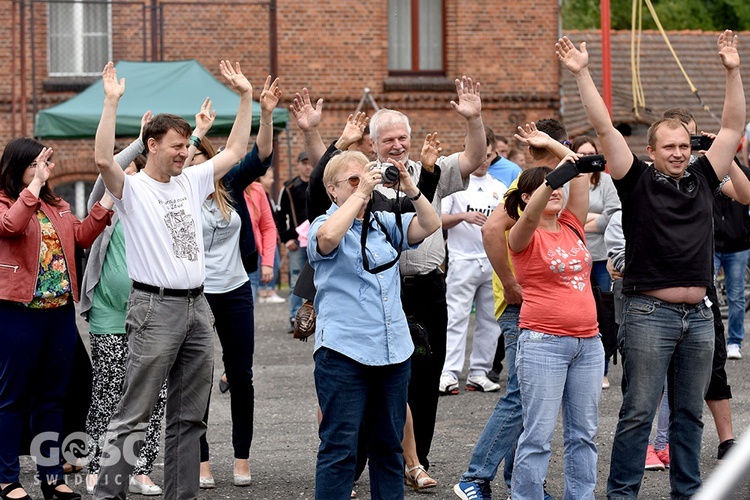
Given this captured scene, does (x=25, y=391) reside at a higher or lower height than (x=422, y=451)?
higher

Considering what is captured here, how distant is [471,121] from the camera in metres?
6.50

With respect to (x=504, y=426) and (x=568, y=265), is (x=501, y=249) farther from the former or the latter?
(x=504, y=426)

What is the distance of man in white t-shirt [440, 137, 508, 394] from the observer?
10.3 meters

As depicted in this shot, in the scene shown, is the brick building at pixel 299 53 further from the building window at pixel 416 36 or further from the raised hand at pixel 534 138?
the raised hand at pixel 534 138

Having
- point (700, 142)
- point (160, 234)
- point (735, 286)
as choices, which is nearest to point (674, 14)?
point (735, 286)

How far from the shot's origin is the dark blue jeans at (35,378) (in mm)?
6695

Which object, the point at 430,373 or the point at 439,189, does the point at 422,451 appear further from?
→ the point at 439,189

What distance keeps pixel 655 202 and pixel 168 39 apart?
17090 mm

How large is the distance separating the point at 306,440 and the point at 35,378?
2.32 m

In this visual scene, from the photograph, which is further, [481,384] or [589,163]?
[481,384]

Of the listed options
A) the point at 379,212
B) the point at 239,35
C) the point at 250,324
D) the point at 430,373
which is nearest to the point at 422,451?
the point at 430,373

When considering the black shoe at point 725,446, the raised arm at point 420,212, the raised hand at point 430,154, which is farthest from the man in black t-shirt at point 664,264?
the black shoe at point 725,446

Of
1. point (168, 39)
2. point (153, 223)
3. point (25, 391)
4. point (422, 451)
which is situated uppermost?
point (168, 39)

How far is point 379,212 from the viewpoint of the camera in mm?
5742
